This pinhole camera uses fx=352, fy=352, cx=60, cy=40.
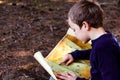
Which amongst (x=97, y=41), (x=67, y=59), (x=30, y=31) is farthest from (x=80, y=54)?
(x=30, y=31)

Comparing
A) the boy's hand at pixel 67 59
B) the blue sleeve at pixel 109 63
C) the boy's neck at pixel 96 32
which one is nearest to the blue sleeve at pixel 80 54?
the boy's hand at pixel 67 59

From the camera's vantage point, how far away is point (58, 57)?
281 centimetres

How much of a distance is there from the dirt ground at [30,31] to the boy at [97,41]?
1.27m

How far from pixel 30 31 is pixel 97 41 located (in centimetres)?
257

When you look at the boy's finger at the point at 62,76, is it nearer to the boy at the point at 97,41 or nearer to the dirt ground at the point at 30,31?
the boy at the point at 97,41

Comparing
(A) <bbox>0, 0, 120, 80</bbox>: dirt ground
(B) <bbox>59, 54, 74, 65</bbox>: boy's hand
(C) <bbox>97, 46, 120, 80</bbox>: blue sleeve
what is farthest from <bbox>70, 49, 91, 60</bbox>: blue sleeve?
(A) <bbox>0, 0, 120, 80</bbox>: dirt ground

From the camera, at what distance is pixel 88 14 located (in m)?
2.38

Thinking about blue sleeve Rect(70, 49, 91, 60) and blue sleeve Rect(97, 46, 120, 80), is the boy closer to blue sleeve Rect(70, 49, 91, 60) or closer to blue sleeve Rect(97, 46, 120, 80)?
blue sleeve Rect(97, 46, 120, 80)

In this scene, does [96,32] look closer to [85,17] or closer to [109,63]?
[85,17]

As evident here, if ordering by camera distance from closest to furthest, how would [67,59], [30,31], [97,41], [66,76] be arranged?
1. [97,41]
2. [66,76]
3. [67,59]
4. [30,31]

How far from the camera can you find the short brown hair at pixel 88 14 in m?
2.38

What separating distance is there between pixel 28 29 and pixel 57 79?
248 cm

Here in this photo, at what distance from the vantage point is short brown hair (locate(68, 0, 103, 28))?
7.79ft

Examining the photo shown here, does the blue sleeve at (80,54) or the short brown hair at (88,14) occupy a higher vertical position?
the short brown hair at (88,14)
